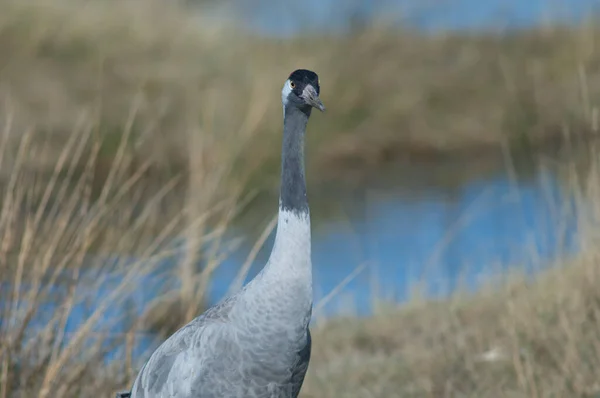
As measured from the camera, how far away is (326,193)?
11.9 meters

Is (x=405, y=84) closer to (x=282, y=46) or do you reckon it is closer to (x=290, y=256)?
(x=282, y=46)

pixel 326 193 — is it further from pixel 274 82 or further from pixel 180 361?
pixel 180 361

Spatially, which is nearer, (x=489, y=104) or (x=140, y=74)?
(x=140, y=74)

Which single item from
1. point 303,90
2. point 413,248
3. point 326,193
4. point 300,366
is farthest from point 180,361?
point 326,193

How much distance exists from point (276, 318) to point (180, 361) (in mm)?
420

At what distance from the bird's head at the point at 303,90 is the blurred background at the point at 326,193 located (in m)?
1.17

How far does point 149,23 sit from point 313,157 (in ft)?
10.1

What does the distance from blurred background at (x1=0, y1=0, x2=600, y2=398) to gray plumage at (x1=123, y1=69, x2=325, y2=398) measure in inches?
38.4

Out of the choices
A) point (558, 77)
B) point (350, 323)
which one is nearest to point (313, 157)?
point (558, 77)

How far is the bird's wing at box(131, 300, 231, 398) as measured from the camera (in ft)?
11.3

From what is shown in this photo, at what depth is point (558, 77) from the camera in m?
15.6

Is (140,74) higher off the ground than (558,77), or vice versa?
(140,74)

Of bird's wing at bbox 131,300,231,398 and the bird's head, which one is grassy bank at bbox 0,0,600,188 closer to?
bird's wing at bbox 131,300,231,398

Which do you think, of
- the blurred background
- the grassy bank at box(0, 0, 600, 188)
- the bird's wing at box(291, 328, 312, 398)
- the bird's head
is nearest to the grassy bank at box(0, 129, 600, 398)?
the blurred background
